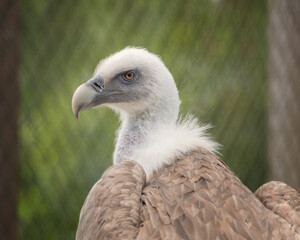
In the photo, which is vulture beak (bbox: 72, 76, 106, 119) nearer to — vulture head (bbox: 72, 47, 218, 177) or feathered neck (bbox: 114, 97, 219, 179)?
vulture head (bbox: 72, 47, 218, 177)

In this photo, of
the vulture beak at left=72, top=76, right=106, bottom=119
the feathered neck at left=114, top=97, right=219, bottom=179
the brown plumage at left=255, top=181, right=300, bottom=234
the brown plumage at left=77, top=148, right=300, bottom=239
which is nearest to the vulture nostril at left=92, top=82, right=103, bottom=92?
the vulture beak at left=72, top=76, right=106, bottom=119

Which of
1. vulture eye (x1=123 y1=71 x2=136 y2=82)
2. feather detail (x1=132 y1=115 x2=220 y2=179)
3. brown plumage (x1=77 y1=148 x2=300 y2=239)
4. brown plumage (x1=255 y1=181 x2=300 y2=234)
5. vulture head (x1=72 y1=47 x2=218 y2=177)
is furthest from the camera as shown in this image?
vulture eye (x1=123 y1=71 x2=136 y2=82)

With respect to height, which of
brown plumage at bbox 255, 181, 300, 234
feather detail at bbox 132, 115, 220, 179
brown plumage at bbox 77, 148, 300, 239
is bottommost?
brown plumage at bbox 255, 181, 300, 234

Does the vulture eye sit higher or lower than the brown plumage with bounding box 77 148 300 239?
higher

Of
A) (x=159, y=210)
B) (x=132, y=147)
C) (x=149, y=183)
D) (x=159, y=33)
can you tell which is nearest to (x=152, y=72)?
(x=132, y=147)

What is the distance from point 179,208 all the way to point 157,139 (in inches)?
13.3

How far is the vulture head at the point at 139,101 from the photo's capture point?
1408 millimetres

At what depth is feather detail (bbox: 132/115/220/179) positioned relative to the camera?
1302 millimetres

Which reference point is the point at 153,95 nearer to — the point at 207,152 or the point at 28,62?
the point at 207,152

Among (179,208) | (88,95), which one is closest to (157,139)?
(88,95)

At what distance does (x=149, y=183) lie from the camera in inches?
49.3

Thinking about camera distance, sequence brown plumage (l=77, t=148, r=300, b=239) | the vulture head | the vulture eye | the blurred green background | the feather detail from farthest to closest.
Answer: the blurred green background
the vulture eye
the vulture head
the feather detail
brown plumage (l=77, t=148, r=300, b=239)

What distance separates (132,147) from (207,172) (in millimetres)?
292

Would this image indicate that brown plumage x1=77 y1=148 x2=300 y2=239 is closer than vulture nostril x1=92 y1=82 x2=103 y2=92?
Yes
